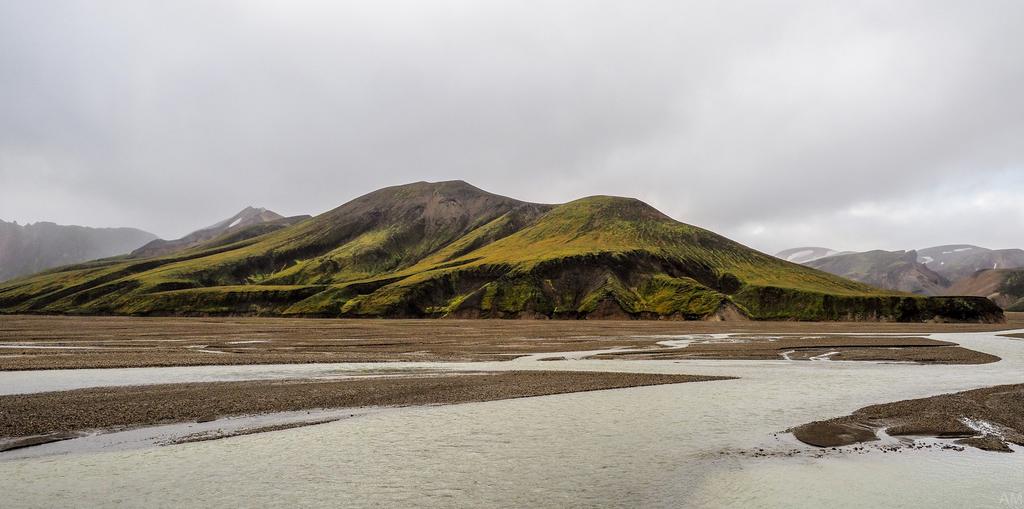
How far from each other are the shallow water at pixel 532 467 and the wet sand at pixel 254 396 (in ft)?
14.0

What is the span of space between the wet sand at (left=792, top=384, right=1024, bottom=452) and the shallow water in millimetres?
1173

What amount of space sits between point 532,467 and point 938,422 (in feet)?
57.8

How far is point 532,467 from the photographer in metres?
15.8

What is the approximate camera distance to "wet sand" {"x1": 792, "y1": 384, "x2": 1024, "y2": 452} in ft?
63.5

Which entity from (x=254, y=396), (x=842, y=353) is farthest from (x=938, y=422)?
(x=842, y=353)

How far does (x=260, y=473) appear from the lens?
15.0 meters

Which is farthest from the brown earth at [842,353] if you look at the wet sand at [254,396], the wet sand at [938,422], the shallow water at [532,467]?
the shallow water at [532,467]

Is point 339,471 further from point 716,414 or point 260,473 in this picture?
point 716,414

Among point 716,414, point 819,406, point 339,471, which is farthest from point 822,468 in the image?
point 339,471

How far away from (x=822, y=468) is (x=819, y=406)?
1110cm

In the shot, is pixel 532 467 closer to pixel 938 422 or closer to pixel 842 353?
pixel 938 422

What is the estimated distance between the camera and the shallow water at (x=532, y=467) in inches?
518

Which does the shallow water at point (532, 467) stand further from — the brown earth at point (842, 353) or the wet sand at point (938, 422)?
the brown earth at point (842, 353)

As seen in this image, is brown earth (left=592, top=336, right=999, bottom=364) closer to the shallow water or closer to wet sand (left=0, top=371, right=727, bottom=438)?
wet sand (left=0, top=371, right=727, bottom=438)
